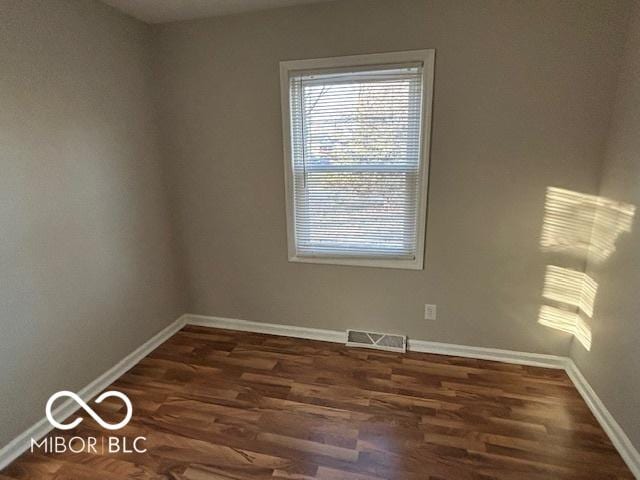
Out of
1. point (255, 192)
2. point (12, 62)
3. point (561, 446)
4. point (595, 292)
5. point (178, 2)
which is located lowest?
point (561, 446)

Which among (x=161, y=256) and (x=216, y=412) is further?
(x=161, y=256)

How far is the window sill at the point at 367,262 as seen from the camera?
2.45 metres

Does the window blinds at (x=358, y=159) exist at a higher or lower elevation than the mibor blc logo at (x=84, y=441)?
higher

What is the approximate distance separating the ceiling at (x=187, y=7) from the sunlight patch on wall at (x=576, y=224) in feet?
6.46

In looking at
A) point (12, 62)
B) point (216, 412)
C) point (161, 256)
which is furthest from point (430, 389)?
point (12, 62)

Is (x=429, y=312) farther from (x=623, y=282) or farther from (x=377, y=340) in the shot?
(x=623, y=282)

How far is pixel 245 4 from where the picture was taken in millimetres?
2176

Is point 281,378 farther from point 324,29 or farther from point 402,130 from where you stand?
point 324,29

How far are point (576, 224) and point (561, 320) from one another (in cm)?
65

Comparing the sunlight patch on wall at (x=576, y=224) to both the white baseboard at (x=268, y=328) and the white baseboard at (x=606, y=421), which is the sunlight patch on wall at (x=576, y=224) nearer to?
the white baseboard at (x=606, y=421)

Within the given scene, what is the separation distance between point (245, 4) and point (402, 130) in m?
1.27

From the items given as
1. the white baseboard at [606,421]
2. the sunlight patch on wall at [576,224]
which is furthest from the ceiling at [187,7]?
the white baseboard at [606,421]

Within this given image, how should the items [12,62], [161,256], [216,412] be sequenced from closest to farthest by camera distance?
[12,62] < [216,412] < [161,256]

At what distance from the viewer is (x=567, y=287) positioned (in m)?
2.24
